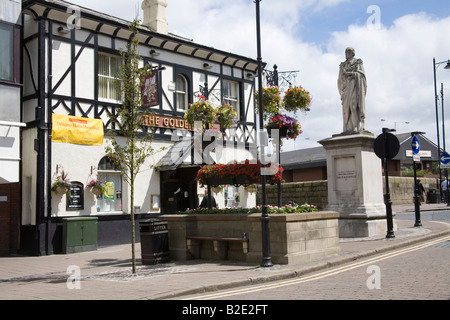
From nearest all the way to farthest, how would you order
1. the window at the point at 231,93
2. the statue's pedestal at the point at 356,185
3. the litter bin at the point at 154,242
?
the litter bin at the point at 154,242, the statue's pedestal at the point at 356,185, the window at the point at 231,93

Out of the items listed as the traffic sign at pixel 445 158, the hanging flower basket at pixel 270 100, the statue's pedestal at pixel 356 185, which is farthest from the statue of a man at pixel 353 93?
the traffic sign at pixel 445 158

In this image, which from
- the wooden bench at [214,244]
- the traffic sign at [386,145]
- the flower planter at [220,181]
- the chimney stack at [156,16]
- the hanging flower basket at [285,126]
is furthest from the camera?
the chimney stack at [156,16]

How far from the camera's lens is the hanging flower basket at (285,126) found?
13.1 metres

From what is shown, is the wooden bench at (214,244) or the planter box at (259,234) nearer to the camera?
the planter box at (259,234)

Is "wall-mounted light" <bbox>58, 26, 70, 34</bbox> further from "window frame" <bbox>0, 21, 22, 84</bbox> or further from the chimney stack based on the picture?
the chimney stack

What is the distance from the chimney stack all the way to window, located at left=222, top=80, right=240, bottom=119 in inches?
153

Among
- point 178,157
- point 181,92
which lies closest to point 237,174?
point 178,157

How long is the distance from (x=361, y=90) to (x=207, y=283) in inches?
393

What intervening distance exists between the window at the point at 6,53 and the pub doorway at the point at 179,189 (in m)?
6.93

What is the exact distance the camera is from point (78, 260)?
14250 millimetres

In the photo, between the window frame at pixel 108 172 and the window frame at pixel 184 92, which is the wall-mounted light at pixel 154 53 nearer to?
the window frame at pixel 184 92
